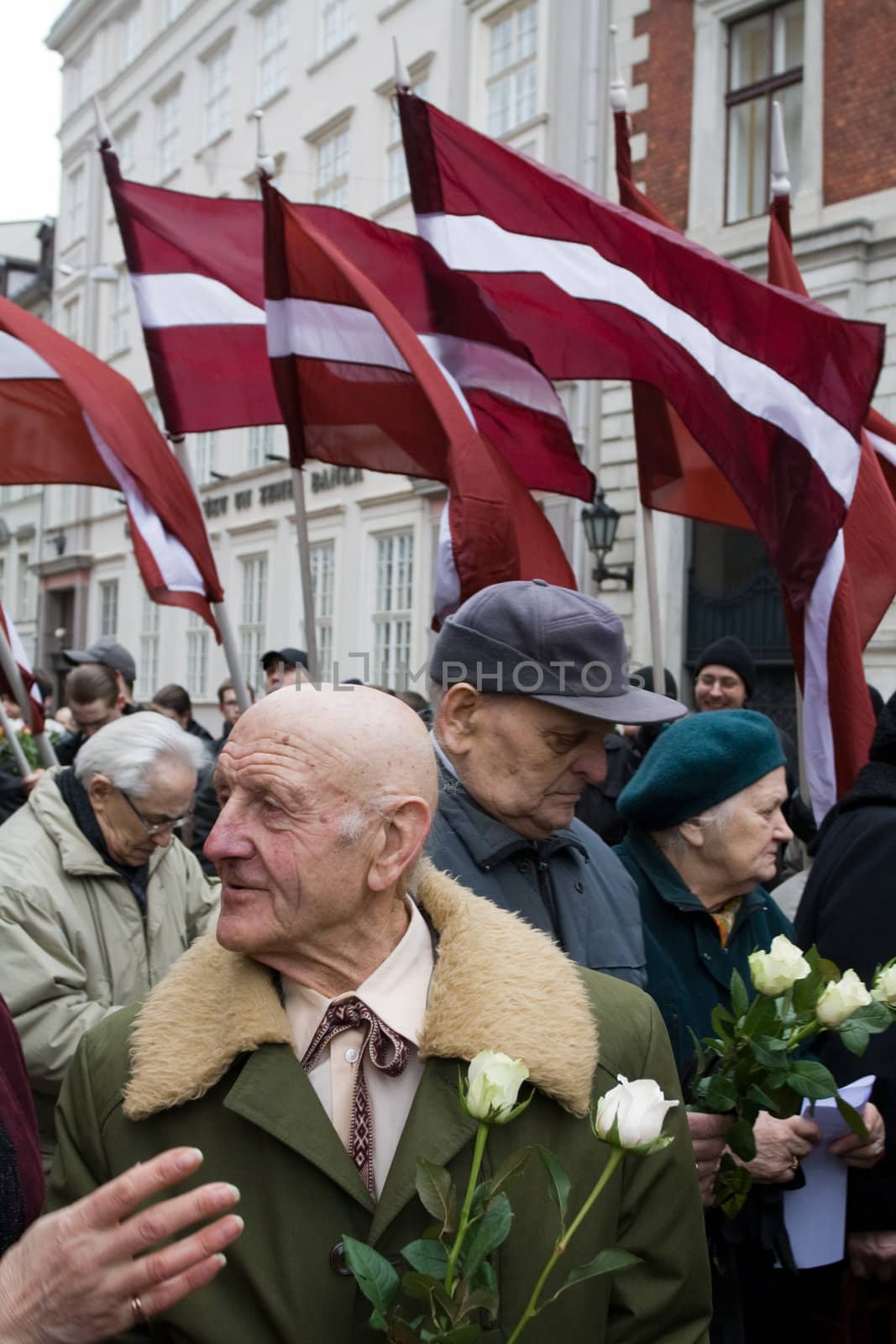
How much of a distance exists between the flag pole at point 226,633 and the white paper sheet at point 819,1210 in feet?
8.24

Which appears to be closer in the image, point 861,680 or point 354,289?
point 861,680

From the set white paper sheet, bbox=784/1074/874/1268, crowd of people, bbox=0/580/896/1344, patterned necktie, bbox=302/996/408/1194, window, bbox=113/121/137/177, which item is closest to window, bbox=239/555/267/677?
window, bbox=113/121/137/177

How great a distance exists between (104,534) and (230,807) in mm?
25678

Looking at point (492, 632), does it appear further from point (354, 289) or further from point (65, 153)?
point (65, 153)

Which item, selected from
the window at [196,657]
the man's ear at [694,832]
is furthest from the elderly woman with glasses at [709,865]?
the window at [196,657]

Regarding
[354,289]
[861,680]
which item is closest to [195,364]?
[354,289]

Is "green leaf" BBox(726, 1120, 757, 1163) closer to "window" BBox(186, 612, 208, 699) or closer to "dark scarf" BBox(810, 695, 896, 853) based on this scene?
"dark scarf" BBox(810, 695, 896, 853)

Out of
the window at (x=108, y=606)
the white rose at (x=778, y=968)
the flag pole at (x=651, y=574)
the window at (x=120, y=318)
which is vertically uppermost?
the window at (x=120, y=318)

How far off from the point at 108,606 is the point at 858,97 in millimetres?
18588

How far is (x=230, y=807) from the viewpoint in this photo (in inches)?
74.1

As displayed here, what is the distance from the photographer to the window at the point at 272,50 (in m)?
20.7

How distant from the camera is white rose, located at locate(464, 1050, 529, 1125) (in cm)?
146

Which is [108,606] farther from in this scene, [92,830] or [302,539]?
[92,830]

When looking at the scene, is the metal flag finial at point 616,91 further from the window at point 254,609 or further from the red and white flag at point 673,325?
the window at point 254,609
